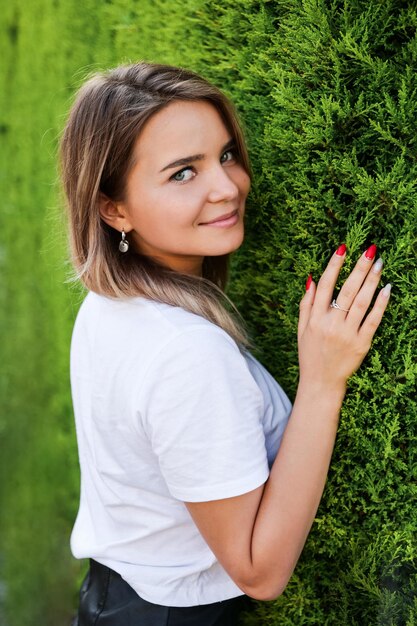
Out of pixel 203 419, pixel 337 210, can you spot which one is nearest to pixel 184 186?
pixel 337 210

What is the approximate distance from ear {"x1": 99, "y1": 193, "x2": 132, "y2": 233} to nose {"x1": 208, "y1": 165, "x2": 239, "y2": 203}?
0.28 metres

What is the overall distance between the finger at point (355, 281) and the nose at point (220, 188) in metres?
0.44

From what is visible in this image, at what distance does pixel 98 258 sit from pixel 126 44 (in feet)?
6.22

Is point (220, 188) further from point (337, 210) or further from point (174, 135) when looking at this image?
point (337, 210)

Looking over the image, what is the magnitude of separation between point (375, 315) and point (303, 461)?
425 millimetres

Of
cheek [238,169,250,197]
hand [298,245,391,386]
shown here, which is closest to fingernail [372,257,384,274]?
hand [298,245,391,386]

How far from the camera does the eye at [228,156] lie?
7.37 feet

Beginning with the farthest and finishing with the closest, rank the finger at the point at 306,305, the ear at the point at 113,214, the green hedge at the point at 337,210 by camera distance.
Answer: the ear at the point at 113,214 → the finger at the point at 306,305 → the green hedge at the point at 337,210

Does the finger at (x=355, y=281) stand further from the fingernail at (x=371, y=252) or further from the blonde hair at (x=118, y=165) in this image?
the blonde hair at (x=118, y=165)

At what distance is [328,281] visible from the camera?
1975mm

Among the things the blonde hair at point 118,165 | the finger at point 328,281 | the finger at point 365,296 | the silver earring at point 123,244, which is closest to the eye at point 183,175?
the blonde hair at point 118,165

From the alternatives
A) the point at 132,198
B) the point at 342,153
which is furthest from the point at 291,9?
the point at 132,198

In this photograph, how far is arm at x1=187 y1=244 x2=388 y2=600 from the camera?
1.81m

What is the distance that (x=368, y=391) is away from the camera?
2.01 m
